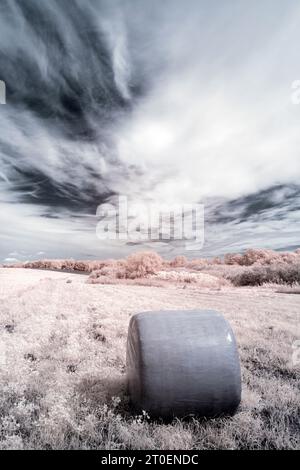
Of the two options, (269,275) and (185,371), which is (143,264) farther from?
(185,371)

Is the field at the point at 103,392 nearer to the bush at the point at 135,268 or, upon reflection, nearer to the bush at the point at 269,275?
the bush at the point at 269,275

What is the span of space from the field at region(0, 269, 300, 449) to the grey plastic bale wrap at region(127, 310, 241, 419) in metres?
0.22

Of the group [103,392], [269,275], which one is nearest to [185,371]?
[103,392]

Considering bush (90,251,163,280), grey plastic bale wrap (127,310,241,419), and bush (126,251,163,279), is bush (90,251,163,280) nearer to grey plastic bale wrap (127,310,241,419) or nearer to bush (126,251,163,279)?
bush (126,251,163,279)

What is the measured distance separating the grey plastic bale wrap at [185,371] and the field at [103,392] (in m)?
0.22

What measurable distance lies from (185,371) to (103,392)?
62.9 inches

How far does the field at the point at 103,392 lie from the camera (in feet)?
12.2

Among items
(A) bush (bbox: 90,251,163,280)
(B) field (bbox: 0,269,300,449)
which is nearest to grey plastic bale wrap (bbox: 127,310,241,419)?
(B) field (bbox: 0,269,300,449)

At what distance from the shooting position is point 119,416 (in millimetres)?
4016

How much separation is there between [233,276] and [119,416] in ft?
69.0

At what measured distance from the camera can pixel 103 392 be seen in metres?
4.90

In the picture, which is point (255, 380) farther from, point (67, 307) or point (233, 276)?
point (233, 276)

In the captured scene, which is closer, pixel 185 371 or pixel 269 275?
pixel 185 371
